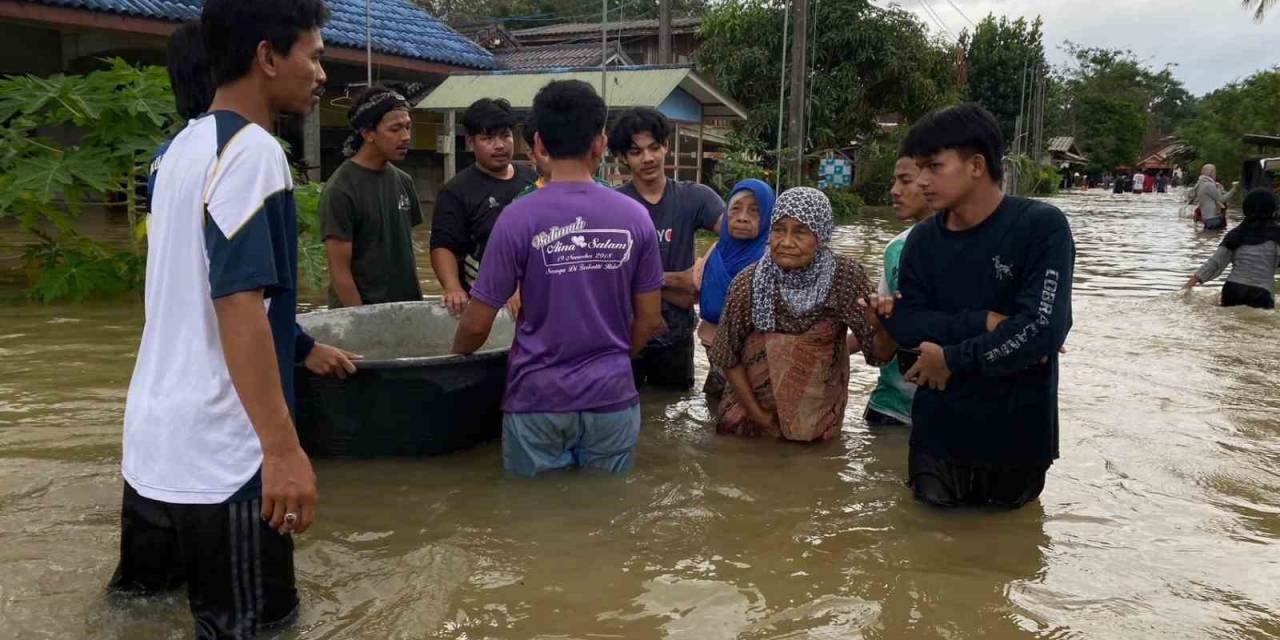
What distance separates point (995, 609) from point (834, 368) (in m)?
1.71

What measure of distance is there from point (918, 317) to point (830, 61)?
2346 centimetres

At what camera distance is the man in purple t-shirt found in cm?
344

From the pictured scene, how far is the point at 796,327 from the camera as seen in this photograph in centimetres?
448

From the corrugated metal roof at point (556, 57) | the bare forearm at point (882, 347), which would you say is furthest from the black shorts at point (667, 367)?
the corrugated metal roof at point (556, 57)

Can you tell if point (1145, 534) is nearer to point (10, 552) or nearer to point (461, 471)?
point (461, 471)

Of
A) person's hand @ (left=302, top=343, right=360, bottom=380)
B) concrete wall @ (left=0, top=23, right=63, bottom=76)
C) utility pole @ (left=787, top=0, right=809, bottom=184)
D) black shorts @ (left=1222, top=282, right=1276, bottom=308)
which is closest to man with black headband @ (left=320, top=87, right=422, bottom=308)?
person's hand @ (left=302, top=343, right=360, bottom=380)

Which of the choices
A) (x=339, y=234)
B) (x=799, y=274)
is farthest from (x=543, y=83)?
(x=799, y=274)

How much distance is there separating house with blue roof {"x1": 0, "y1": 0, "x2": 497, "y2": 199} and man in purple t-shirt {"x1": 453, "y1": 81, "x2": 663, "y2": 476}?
609cm

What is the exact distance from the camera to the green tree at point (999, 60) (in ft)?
132

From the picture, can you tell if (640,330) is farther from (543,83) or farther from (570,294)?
(543,83)

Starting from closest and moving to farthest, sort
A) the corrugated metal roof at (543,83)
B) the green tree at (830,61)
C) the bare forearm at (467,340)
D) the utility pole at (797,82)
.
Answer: the bare forearm at (467,340), the corrugated metal roof at (543,83), the utility pole at (797,82), the green tree at (830,61)

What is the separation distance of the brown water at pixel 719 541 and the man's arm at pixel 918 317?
745 millimetres

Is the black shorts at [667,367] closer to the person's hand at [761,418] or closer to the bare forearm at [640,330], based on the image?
the person's hand at [761,418]

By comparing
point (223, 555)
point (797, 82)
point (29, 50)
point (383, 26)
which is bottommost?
point (223, 555)
